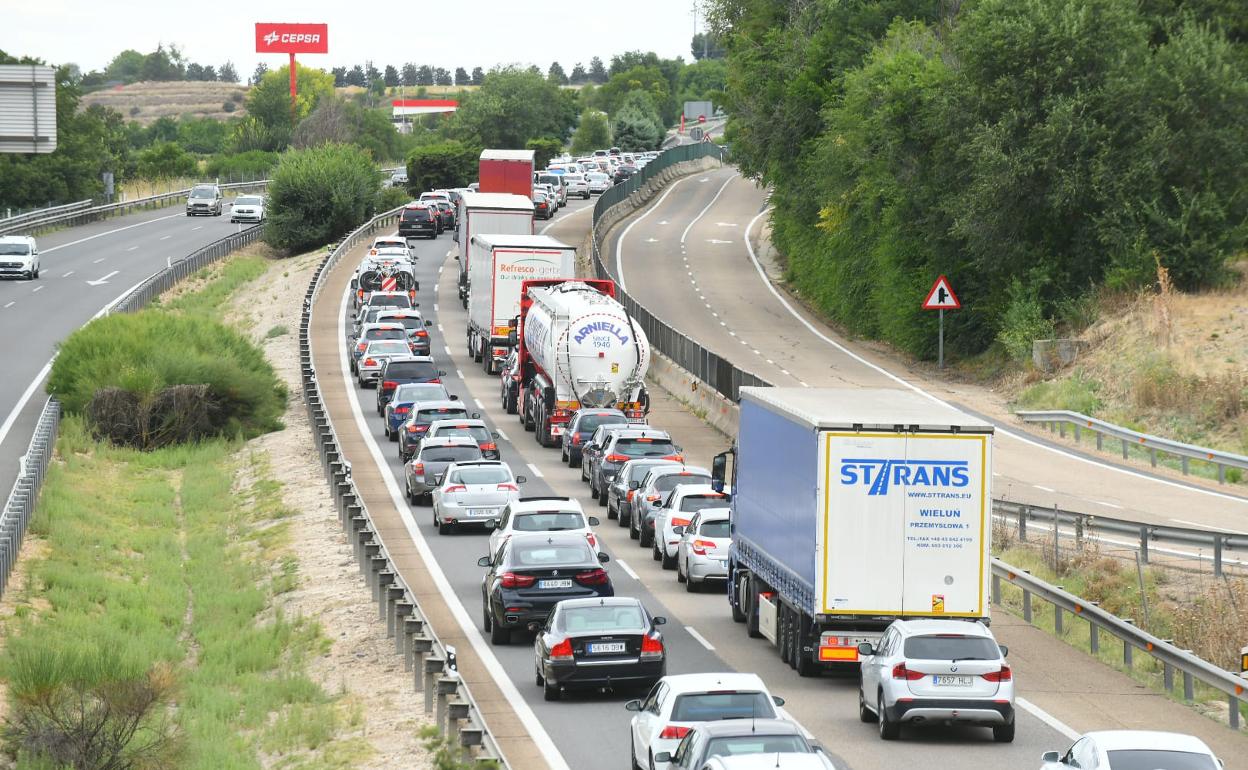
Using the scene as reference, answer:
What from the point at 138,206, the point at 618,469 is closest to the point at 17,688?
the point at 618,469

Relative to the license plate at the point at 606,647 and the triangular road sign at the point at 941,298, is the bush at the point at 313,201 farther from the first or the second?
the license plate at the point at 606,647

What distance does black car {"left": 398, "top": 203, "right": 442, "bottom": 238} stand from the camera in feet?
312

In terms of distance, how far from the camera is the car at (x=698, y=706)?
16141mm

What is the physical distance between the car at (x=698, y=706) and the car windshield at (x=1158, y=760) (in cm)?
299

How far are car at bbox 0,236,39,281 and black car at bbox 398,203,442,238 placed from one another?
897 inches

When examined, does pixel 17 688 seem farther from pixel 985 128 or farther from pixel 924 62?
pixel 924 62

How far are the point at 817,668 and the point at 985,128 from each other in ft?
105

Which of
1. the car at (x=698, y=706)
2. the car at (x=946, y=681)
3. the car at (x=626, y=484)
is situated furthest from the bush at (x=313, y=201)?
the car at (x=698, y=706)

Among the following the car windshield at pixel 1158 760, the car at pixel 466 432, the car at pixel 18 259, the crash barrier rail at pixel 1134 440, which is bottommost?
the crash barrier rail at pixel 1134 440

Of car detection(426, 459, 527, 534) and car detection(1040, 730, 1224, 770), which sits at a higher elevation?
car detection(1040, 730, 1224, 770)

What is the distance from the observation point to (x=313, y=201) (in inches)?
3787

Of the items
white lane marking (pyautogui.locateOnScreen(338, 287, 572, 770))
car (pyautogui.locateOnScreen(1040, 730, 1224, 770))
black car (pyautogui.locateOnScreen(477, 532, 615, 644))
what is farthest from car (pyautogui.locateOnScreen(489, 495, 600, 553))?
car (pyautogui.locateOnScreen(1040, 730, 1224, 770))

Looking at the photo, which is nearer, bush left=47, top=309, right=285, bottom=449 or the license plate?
the license plate

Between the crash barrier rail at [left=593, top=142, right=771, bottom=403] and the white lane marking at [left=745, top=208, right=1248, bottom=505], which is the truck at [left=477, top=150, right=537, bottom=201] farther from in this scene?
the white lane marking at [left=745, top=208, right=1248, bottom=505]
